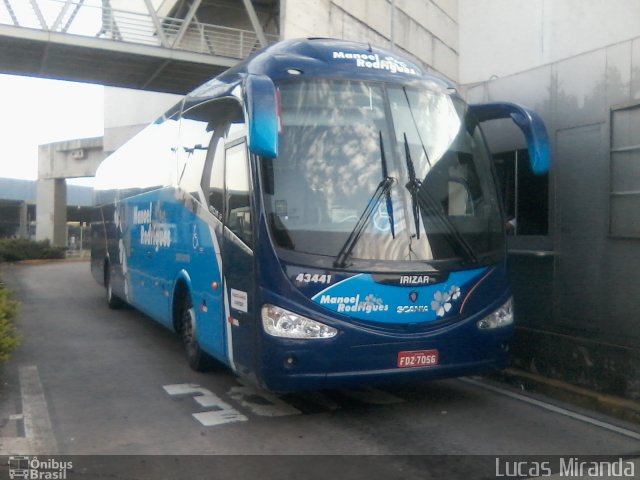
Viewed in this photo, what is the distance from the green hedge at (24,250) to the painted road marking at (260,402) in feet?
87.3

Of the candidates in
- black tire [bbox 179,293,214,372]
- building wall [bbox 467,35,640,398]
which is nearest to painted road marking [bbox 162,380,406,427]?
black tire [bbox 179,293,214,372]

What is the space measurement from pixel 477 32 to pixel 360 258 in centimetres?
1901

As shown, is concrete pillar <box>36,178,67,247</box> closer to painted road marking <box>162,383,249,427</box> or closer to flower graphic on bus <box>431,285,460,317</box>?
painted road marking <box>162,383,249,427</box>

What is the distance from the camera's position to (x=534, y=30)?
2092 cm

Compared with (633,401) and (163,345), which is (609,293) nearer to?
(633,401)

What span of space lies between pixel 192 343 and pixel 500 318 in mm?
3775

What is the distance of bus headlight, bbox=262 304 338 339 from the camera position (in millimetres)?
6273

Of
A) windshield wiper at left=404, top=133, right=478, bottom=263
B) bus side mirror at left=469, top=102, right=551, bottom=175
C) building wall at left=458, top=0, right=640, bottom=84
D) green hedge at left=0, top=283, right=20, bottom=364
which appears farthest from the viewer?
building wall at left=458, top=0, right=640, bottom=84

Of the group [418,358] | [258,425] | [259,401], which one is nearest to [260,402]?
[259,401]

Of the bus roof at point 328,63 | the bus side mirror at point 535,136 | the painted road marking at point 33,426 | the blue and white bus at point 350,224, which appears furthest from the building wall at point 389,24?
the painted road marking at point 33,426

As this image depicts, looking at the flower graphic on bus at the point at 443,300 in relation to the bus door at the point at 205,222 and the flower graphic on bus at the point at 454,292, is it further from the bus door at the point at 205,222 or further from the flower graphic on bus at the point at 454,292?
the bus door at the point at 205,222

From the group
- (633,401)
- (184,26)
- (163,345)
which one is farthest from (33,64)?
(633,401)

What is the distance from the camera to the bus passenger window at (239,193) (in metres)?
6.73

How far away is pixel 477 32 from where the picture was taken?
2355cm
